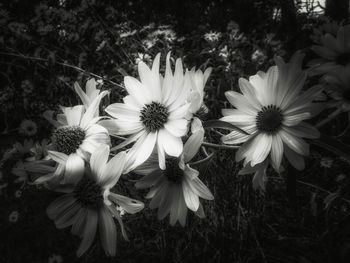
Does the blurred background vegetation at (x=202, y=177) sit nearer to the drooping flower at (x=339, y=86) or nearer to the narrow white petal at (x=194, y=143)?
the narrow white petal at (x=194, y=143)

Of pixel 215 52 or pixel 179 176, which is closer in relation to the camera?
pixel 179 176

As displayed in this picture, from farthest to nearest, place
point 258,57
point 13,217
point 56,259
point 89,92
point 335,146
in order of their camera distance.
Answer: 1. point 13,217
2. point 258,57
3. point 56,259
4. point 89,92
5. point 335,146

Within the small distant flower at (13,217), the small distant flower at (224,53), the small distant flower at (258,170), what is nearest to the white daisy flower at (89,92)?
the small distant flower at (258,170)

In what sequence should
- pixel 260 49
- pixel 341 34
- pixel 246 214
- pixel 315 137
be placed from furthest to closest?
pixel 260 49, pixel 246 214, pixel 341 34, pixel 315 137

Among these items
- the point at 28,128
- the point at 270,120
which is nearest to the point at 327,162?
the point at 270,120

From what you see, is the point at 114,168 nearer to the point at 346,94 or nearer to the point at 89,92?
the point at 89,92

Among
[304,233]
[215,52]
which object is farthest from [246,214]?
[215,52]

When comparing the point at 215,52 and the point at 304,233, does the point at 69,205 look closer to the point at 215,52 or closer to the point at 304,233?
the point at 304,233
